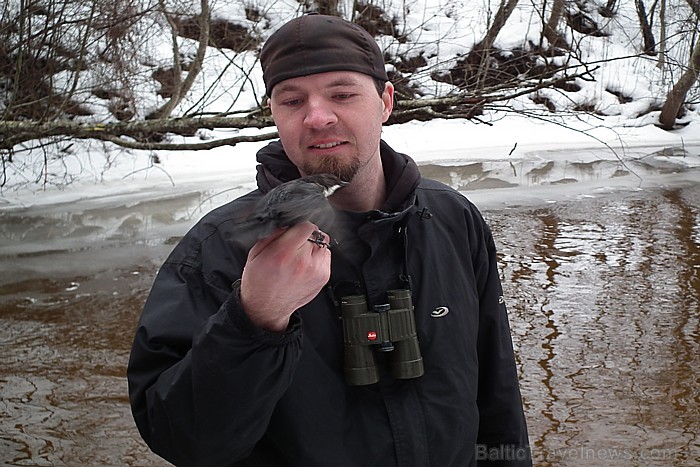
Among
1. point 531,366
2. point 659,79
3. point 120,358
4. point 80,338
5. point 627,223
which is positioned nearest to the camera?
point 531,366

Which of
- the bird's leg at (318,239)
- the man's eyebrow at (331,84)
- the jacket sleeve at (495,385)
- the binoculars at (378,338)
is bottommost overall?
the jacket sleeve at (495,385)

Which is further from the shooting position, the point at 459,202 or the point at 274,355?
the point at 459,202

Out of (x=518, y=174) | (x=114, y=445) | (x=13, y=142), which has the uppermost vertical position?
(x=13, y=142)

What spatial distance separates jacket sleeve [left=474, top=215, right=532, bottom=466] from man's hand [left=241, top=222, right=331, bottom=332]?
2.71 ft

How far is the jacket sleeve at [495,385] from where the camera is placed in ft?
6.52

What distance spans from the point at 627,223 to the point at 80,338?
567 centimetres

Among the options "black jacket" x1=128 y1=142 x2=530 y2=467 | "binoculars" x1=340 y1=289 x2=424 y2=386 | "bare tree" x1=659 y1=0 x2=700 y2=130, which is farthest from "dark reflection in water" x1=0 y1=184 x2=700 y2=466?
"bare tree" x1=659 y1=0 x2=700 y2=130

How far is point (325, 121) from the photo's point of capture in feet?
5.58

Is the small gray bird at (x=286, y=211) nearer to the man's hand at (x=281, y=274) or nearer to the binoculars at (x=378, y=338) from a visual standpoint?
the man's hand at (x=281, y=274)

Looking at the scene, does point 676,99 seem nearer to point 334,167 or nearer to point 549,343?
point 549,343

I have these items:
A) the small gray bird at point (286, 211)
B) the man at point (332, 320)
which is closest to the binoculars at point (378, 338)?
the man at point (332, 320)

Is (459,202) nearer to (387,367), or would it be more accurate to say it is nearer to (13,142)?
(387,367)

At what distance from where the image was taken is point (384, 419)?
1659mm

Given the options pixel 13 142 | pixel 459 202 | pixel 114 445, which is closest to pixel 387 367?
pixel 459 202
